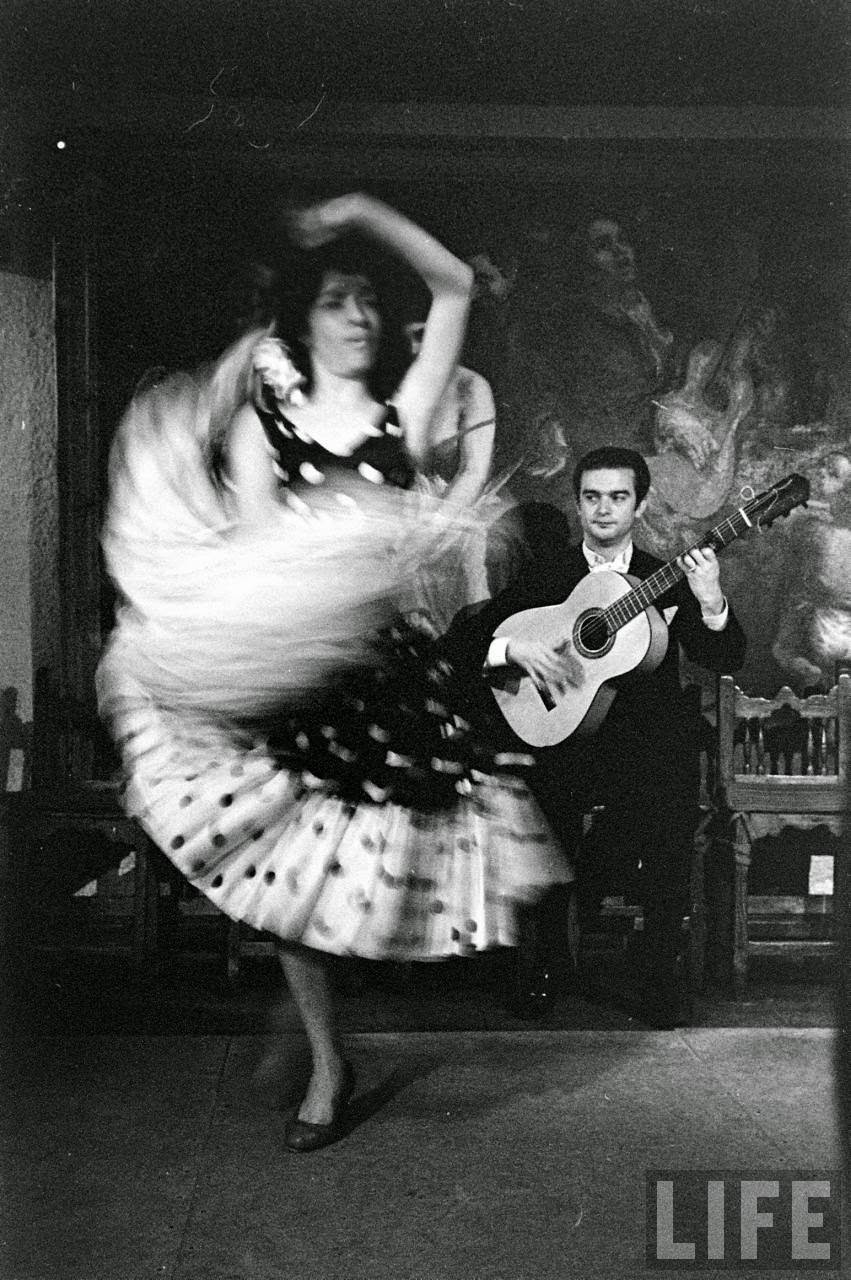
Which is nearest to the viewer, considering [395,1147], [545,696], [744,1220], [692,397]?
[744,1220]

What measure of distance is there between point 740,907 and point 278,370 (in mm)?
2045

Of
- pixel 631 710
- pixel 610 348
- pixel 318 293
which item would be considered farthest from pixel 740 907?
pixel 318 293

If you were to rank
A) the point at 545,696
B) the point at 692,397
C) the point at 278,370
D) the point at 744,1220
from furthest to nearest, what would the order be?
the point at 692,397
the point at 545,696
the point at 278,370
the point at 744,1220

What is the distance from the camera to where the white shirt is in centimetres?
320

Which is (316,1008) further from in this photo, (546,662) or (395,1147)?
(546,662)

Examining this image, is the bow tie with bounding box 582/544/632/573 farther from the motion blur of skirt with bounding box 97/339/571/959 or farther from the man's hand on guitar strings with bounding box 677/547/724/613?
the motion blur of skirt with bounding box 97/339/571/959

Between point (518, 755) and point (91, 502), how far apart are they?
1361 millimetres

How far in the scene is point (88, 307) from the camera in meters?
3.08

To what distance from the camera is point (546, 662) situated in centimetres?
321

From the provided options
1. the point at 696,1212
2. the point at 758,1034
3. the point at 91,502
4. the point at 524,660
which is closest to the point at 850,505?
the point at 524,660

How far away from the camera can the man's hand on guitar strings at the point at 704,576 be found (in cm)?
329

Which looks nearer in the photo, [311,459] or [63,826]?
[311,459]

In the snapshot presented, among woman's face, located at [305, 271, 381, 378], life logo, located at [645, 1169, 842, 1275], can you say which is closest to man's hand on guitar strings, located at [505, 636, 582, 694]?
Answer: woman's face, located at [305, 271, 381, 378]

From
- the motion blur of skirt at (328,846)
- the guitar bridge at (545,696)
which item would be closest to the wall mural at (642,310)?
the guitar bridge at (545,696)
